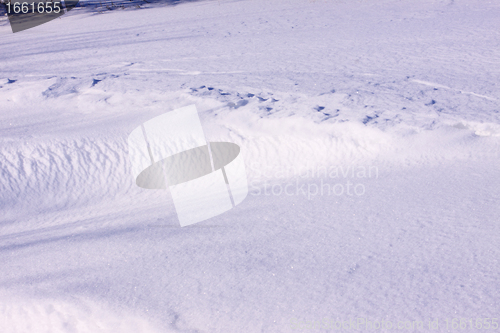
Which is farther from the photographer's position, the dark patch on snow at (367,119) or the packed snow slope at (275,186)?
the dark patch on snow at (367,119)

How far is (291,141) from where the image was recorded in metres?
1.91

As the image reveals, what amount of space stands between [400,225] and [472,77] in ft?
5.13

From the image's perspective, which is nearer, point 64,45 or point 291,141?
point 291,141

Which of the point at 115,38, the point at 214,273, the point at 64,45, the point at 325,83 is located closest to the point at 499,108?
the point at 325,83

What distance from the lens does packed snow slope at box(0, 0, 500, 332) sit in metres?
0.96

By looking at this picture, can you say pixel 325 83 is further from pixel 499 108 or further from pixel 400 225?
pixel 400 225

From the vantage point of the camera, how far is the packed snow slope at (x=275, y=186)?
0.96 m

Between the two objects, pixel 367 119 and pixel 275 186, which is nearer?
pixel 275 186

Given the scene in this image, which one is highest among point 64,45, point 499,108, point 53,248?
point 64,45

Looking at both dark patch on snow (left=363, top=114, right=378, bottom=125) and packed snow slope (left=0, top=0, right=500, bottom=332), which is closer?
packed snow slope (left=0, top=0, right=500, bottom=332)

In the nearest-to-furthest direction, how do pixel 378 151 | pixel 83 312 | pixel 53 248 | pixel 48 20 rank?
1. pixel 83 312
2. pixel 53 248
3. pixel 378 151
4. pixel 48 20

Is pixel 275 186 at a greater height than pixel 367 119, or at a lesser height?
lesser

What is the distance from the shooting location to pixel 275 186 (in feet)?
5.32

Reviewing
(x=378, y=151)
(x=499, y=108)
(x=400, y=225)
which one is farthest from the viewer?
(x=499, y=108)
